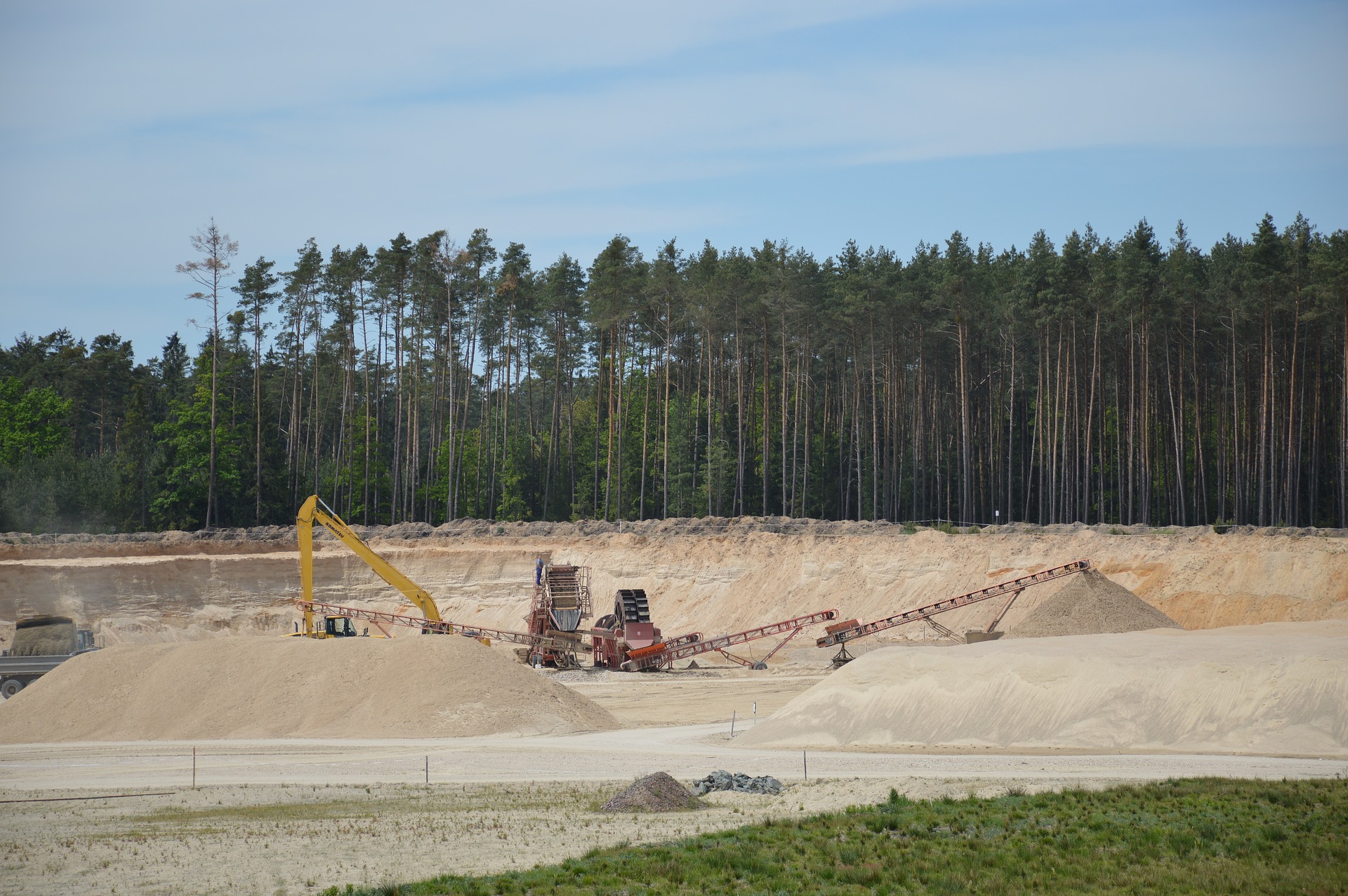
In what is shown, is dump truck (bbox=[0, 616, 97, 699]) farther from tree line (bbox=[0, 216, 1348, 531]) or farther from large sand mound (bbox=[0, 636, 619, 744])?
tree line (bbox=[0, 216, 1348, 531])

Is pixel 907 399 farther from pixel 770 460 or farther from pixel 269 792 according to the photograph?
pixel 269 792

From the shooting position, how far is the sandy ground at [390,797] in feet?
48.9

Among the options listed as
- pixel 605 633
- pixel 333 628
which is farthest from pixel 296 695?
pixel 605 633

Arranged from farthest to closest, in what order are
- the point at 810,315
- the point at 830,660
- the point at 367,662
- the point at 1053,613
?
the point at 810,315
the point at 830,660
the point at 1053,613
the point at 367,662

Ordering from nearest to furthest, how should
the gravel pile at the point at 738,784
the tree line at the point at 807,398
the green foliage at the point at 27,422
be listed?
the gravel pile at the point at 738,784
the tree line at the point at 807,398
the green foliage at the point at 27,422

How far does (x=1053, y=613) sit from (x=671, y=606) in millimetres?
21803

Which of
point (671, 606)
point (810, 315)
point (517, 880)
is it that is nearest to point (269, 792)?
point (517, 880)

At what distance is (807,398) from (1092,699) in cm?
5014

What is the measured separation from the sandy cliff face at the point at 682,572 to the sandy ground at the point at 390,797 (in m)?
22.2

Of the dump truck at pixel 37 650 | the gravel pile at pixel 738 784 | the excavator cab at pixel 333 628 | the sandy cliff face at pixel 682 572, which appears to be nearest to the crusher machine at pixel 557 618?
the excavator cab at pixel 333 628

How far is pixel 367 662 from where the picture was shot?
33.1 meters

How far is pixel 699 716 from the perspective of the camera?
114ft

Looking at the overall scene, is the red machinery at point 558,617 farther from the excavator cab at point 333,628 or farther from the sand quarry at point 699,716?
the excavator cab at point 333,628

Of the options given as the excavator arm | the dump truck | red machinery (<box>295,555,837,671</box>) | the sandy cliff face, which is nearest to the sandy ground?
the dump truck
